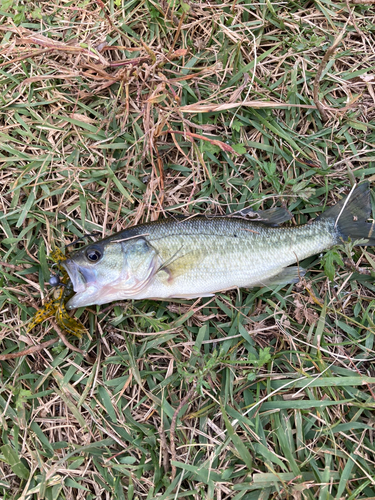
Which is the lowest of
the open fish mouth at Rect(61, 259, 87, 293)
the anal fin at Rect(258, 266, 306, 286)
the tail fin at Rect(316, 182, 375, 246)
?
the anal fin at Rect(258, 266, 306, 286)

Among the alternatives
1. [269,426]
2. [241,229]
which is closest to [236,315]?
[241,229]

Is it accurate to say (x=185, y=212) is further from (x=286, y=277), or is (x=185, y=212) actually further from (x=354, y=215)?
(x=354, y=215)

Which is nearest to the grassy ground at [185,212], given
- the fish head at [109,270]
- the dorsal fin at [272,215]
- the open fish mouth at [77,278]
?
the dorsal fin at [272,215]

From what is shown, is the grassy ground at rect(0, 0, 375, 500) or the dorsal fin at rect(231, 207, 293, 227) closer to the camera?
the grassy ground at rect(0, 0, 375, 500)

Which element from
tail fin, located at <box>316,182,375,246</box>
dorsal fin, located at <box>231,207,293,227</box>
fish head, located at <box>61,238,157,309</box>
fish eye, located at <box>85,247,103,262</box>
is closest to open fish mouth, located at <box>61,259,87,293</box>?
fish head, located at <box>61,238,157,309</box>

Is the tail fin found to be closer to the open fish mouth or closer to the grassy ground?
the grassy ground

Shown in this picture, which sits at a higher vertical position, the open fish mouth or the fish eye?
the fish eye

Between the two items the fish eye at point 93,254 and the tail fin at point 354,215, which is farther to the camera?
the tail fin at point 354,215

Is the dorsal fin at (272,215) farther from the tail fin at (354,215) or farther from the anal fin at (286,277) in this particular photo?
the anal fin at (286,277)
